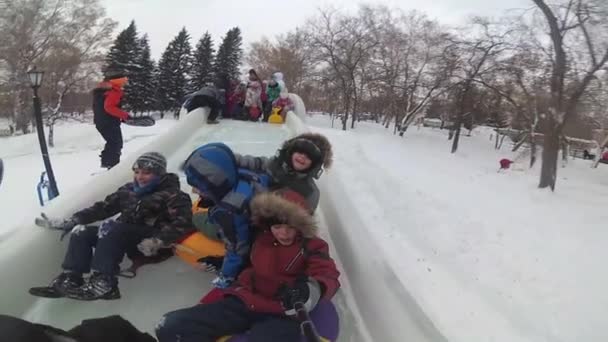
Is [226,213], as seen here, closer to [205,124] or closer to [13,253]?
[13,253]

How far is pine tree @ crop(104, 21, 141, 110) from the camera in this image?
31516 mm

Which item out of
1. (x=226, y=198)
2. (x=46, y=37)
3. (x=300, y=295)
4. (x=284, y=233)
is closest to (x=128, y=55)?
(x=46, y=37)

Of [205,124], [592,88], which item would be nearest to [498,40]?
[592,88]

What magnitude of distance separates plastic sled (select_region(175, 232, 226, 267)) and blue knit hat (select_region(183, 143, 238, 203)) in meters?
0.36

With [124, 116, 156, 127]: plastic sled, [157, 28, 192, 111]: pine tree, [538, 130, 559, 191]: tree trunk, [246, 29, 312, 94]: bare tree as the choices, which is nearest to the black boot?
[124, 116, 156, 127]: plastic sled

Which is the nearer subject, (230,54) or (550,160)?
(550,160)

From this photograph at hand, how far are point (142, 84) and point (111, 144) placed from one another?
30598 millimetres

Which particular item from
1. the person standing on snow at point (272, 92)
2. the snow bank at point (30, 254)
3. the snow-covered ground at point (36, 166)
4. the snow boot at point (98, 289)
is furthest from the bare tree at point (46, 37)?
the snow boot at point (98, 289)

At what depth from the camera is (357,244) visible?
2.84 metres

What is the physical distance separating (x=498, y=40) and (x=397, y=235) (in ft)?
56.8

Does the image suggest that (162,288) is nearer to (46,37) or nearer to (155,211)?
(155,211)

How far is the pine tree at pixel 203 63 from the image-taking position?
37.5 meters

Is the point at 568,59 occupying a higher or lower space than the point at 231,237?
higher

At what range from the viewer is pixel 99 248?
228 centimetres
